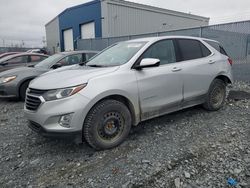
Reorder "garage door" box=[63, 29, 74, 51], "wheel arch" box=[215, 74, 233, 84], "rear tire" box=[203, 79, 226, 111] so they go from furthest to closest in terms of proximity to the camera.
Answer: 1. "garage door" box=[63, 29, 74, 51]
2. "wheel arch" box=[215, 74, 233, 84]
3. "rear tire" box=[203, 79, 226, 111]

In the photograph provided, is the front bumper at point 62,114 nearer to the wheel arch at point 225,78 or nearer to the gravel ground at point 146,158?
the gravel ground at point 146,158

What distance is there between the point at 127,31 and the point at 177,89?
54.9 feet

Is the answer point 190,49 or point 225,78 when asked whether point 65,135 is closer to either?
point 190,49

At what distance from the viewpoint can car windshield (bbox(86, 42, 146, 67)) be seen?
3.83 m

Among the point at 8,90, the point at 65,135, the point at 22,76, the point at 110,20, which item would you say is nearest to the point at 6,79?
the point at 8,90

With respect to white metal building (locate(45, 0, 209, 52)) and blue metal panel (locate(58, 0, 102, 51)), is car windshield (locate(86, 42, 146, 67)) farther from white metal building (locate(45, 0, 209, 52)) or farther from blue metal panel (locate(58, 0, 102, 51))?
blue metal panel (locate(58, 0, 102, 51))

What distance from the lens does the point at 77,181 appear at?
273cm

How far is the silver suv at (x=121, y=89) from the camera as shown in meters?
3.08

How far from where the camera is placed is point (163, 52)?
4.17 meters

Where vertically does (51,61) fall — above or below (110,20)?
below

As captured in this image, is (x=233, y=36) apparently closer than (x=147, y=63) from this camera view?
No

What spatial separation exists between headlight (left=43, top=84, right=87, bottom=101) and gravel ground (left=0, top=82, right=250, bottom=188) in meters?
0.93

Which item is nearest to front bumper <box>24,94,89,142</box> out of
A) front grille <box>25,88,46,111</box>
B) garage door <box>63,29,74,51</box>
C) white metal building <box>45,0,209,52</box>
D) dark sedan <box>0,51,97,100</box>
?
front grille <box>25,88,46,111</box>

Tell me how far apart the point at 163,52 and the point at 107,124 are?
1.77m
